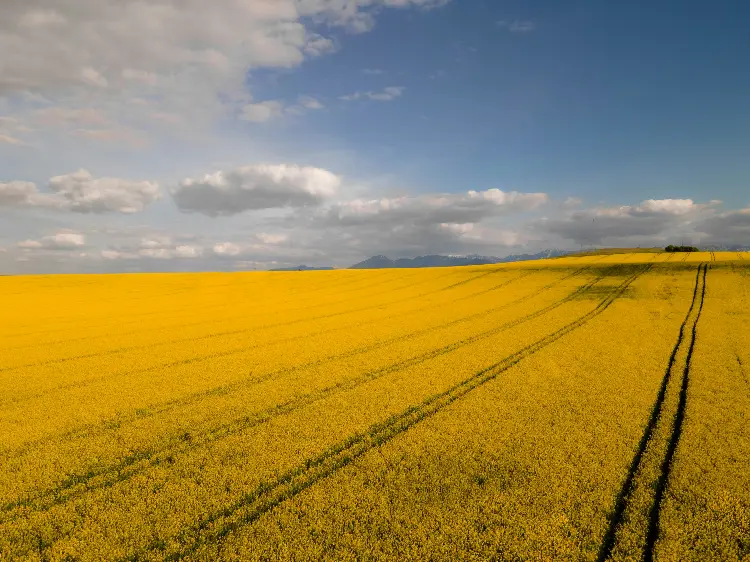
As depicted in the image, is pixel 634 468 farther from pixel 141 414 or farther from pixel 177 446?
pixel 141 414

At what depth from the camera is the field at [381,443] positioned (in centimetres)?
552

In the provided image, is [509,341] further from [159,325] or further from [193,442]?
[159,325]

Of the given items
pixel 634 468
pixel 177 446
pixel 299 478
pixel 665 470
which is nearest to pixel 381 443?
pixel 299 478

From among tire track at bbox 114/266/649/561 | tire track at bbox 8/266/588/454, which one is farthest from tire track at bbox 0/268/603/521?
tire track at bbox 114/266/649/561

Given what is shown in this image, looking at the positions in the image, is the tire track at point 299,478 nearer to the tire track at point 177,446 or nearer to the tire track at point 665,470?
the tire track at point 177,446

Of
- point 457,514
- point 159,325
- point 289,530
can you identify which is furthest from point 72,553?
point 159,325

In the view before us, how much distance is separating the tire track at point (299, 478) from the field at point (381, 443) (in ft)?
0.12

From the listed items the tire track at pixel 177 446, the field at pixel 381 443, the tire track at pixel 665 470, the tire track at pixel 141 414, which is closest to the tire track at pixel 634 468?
the field at pixel 381 443

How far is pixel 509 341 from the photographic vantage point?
16.9m

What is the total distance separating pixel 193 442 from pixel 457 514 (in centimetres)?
561

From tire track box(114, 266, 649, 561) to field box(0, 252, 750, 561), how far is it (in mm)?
36

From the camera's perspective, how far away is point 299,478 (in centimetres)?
695

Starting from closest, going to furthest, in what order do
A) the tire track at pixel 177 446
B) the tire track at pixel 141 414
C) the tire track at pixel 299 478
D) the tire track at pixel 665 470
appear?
the tire track at pixel 665 470 < the tire track at pixel 299 478 < the tire track at pixel 177 446 < the tire track at pixel 141 414

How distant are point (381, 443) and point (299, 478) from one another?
1.89 metres
